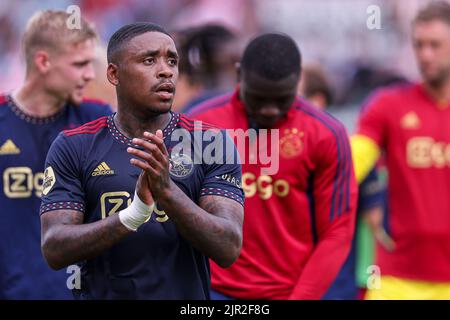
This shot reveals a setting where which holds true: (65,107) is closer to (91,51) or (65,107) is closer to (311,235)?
(91,51)

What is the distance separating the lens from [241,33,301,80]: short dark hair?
662cm

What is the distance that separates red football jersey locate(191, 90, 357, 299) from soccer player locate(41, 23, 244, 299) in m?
1.46

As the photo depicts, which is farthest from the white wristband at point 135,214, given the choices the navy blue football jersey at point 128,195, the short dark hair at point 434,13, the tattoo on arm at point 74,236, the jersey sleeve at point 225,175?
the short dark hair at point 434,13

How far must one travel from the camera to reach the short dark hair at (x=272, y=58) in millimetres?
6625

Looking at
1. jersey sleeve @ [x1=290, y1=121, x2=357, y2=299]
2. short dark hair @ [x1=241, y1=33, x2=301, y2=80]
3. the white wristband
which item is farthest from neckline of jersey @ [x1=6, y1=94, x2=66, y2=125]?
the white wristband

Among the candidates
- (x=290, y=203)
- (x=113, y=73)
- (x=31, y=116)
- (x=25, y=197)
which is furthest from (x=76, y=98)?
(x=113, y=73)

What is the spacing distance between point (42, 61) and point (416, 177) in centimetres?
295

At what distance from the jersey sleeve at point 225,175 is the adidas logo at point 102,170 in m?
0.45

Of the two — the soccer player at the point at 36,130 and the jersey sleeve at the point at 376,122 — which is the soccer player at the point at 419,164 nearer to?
the jersey sleeve at the point at 376,122

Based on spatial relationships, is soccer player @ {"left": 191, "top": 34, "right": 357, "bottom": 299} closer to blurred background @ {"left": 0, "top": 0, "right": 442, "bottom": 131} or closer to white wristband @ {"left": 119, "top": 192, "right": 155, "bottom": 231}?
white wristband @ {"left": 119, "top": 192, "right": 155, "bottom": 231}

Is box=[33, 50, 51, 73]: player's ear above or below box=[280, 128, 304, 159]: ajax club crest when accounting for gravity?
above

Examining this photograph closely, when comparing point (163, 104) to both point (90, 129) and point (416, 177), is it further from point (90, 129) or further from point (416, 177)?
point (416, 177)

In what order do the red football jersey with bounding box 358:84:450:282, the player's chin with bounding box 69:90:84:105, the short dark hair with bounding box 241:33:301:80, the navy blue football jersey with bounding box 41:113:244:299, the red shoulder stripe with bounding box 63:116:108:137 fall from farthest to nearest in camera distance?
the red football jersey with bounding box 358:84:450:282, the player's chin with bounding box 69:90:84:105, the short dark hair with bounding box 241:33:301:80, the red shoulder stripe with bounding box 63:116:108:137, the navy blue football jersey with bounding box 41:113:244:299
